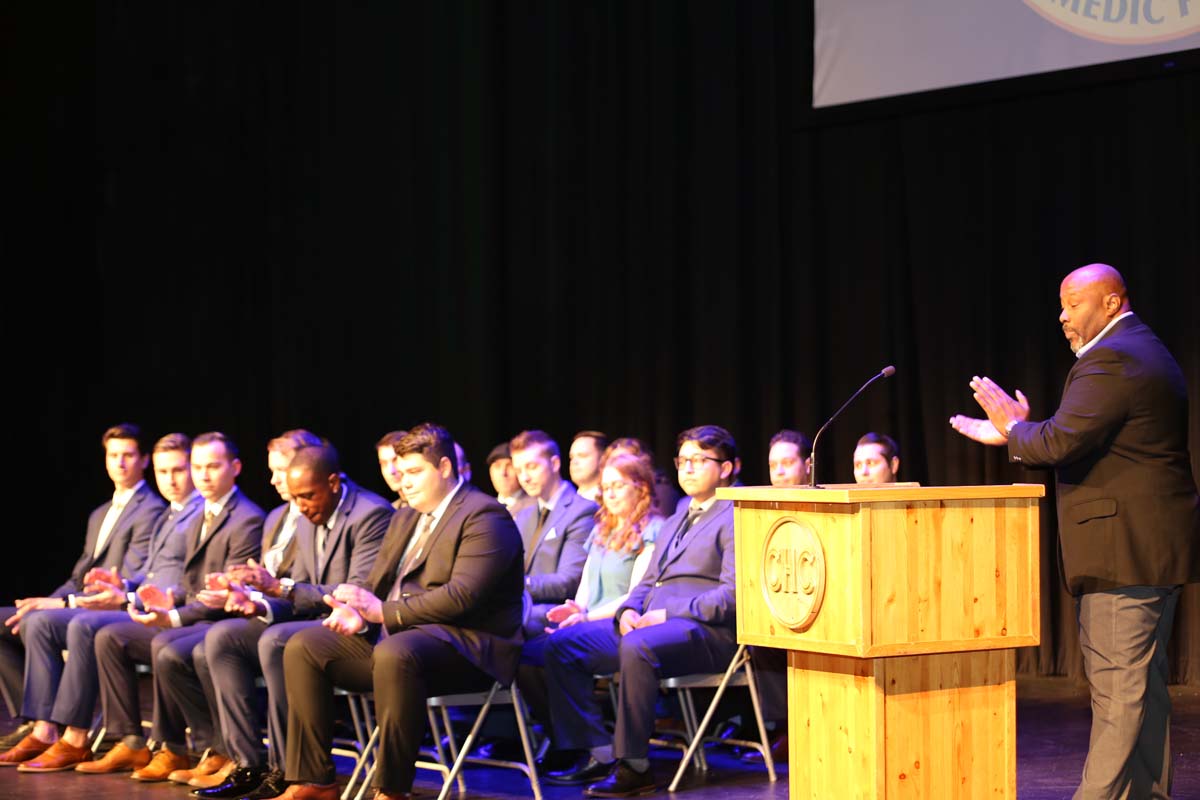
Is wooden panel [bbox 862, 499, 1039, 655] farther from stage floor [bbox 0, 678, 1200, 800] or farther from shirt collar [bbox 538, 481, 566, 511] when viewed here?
shirt collar [bbox 538, 481, 566, 511]

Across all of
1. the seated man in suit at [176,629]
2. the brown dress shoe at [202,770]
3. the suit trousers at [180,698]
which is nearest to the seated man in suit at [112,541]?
the seated man in suit at [176,629]

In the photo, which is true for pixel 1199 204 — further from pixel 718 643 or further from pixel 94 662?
pixel 94 662

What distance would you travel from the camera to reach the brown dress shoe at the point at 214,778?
550 centimetres

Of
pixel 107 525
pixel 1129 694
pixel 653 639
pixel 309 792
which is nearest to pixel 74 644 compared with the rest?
pixel 107 525

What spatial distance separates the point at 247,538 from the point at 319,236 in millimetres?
4168

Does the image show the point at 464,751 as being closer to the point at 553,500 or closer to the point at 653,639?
the point at 653,639

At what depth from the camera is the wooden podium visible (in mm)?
3559

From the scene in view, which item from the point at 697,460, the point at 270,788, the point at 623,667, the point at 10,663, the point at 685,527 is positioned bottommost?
the point at 270,788

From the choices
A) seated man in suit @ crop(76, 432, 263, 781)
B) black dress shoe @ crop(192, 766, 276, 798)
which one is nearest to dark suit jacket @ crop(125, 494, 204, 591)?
seated man in suit @ crop(76, 432, 263, 781)

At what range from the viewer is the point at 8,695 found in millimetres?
6770

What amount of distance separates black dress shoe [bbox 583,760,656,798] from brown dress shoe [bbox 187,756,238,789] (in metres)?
1.39

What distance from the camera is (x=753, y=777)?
17.6 ft

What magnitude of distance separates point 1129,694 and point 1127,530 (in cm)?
43

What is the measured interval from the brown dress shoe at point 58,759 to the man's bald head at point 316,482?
1.45 meters
